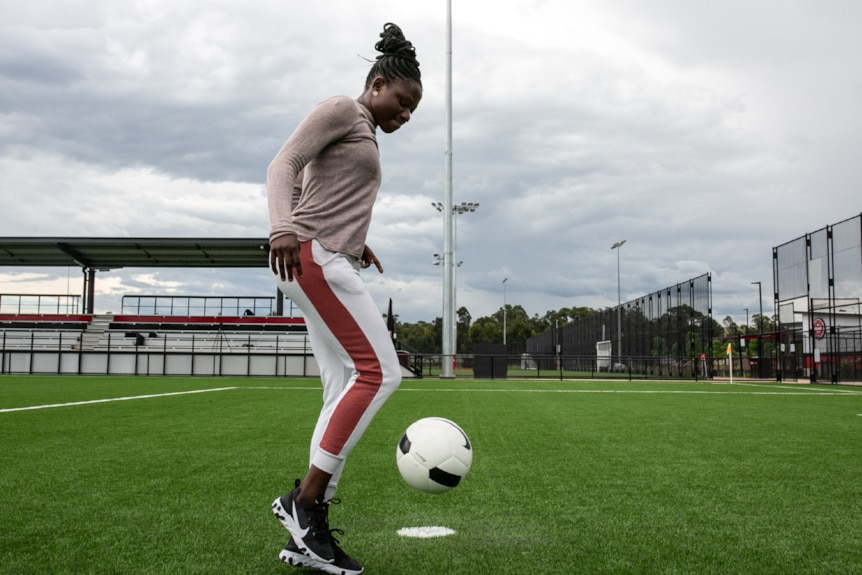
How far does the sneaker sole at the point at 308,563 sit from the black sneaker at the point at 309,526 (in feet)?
0.07

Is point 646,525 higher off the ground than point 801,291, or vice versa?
point 801,291

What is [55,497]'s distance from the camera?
12.1 ft

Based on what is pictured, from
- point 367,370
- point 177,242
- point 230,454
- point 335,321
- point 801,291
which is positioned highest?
point 177,242

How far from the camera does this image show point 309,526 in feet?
8.17

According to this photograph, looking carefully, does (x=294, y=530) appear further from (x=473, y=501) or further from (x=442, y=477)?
(x=473, y=501)

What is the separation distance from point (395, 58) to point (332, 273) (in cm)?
98

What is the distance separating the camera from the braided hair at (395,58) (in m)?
2.78

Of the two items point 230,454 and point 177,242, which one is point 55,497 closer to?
point 230,454

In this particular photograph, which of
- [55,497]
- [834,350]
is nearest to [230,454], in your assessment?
[55,497]

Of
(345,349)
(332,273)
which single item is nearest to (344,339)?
(345,349)

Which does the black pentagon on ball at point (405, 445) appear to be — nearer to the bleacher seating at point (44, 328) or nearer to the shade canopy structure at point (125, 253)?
the shade canopy structure at point (125, 253)

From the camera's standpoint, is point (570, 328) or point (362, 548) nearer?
point (362, 548)

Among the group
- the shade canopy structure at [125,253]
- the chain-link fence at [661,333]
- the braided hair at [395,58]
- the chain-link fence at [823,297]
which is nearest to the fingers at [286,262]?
the braided hair at [395,58]

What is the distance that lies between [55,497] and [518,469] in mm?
2989
